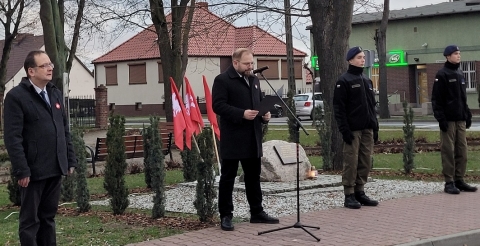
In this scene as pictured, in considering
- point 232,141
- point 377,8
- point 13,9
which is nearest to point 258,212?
point 232,141

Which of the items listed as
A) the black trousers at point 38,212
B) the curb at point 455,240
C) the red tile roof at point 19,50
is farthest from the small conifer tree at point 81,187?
the red tile roof at point 19,50

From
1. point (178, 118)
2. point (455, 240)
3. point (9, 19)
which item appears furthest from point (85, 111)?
point (455, 240)

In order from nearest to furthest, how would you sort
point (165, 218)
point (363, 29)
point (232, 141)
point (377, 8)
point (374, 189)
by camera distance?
point (232, 141) → point (165, 218) → point (374, 189) → point (377, 8) → point (363, 29)

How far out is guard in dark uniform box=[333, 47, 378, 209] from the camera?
10.2 m

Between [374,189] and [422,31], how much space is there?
3736 centimetres

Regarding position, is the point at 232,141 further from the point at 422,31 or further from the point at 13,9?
the point at 422,31

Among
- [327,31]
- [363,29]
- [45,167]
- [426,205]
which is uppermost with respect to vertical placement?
[363,29]

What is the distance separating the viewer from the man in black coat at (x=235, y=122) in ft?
28.8

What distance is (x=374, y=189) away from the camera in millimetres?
12477

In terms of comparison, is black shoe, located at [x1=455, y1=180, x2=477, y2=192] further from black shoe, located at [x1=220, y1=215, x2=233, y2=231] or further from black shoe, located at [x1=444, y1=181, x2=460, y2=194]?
black shoe, located at [x1=220, y1=215, x2=233, y2=231]

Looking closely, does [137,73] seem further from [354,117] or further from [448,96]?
[354,117]

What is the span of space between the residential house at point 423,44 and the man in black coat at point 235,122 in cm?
3724

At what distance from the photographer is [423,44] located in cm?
4781

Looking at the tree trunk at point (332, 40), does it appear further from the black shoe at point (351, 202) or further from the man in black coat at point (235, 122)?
the man in black coat at point (235, 122)
